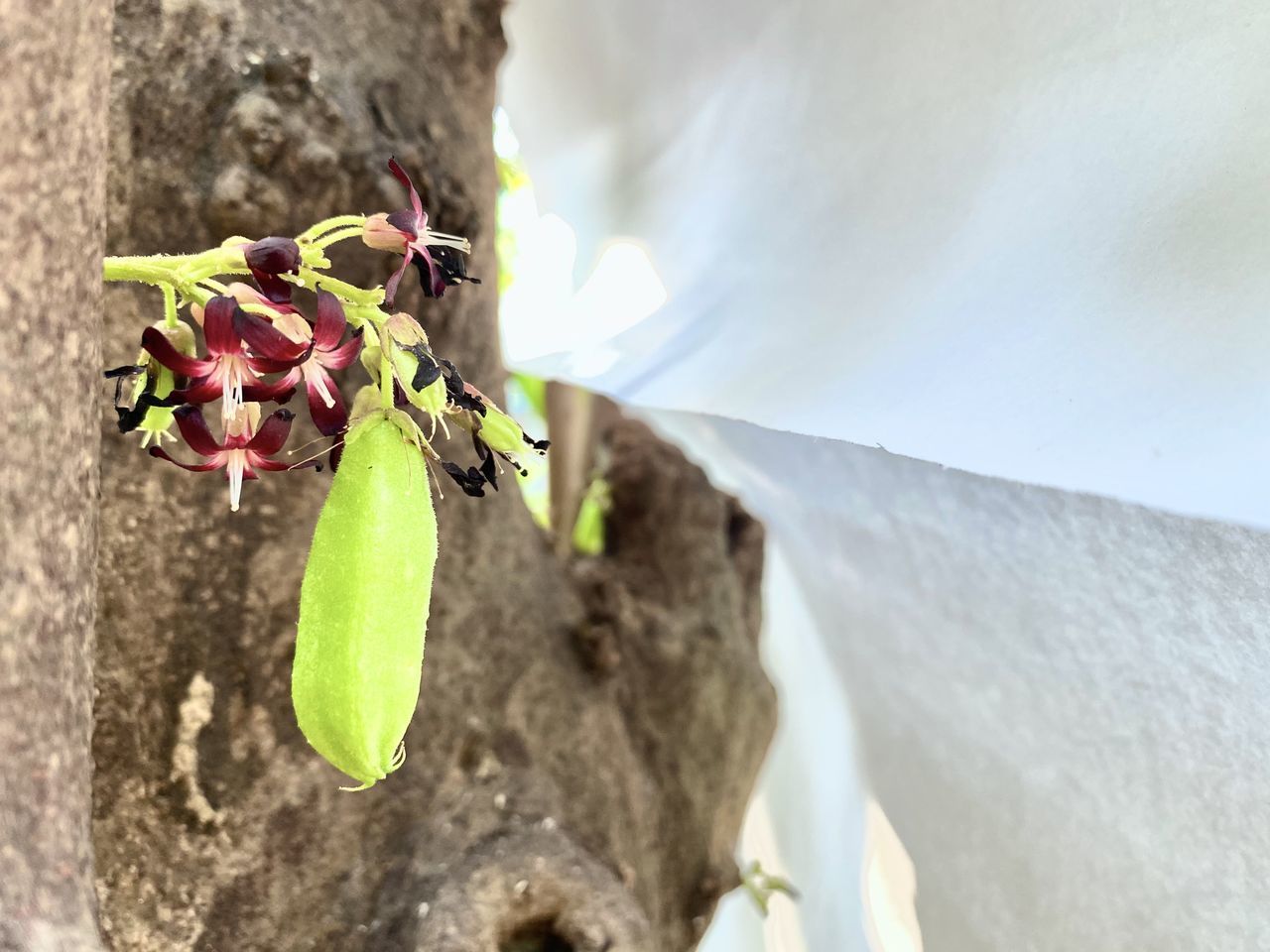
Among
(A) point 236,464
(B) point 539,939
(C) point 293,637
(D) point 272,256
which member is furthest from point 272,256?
(B) point 539,939

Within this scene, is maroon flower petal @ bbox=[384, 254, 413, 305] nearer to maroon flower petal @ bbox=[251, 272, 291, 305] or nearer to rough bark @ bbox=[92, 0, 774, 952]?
maroon flower petal @ bbox=[251, 272, 291, 305]

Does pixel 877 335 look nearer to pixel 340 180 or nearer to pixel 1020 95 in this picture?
pixel 1020 95

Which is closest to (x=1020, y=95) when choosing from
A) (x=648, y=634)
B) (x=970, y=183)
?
(x=970, y=183)

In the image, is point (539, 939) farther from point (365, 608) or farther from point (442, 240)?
point (442, 240)

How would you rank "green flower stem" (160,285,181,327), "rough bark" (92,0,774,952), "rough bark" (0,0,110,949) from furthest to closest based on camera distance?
"rough bark" (92,0,774,952)
"green flower stem" (160,285,181,327)
"rough bark" (0,0,110,949)

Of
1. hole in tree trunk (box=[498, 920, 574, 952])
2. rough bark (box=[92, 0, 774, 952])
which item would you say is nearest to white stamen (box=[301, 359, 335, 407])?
rough bark (box=[92, 0, 774, 952])

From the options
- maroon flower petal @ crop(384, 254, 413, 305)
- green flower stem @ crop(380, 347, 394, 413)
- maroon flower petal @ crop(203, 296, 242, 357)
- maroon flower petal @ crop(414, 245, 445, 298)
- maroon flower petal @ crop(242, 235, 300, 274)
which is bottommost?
maroon flower petal @ crop(203, 296, 242, 357)
